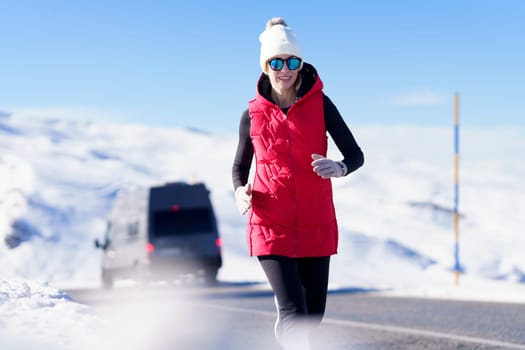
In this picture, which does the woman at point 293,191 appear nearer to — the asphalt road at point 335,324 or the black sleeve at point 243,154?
the black sleeve at point 243,154

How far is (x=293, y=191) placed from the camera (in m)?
4.98

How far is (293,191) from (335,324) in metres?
5.24

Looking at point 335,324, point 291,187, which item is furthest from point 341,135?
point 335,324

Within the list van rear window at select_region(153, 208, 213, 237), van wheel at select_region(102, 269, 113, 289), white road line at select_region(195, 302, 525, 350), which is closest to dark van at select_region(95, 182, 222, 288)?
van rear window at select_region(153, 208, 213, 237)

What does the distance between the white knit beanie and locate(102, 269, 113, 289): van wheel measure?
16087mm

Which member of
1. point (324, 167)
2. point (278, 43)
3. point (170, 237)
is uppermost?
point (278, 43)

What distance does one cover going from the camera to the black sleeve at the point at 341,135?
512 cm

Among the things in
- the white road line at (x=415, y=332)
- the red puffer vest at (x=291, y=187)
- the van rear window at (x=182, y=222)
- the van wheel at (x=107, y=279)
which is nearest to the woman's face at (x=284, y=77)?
the red puffer vest at (x=291, y=187)

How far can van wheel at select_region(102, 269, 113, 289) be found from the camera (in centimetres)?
2094

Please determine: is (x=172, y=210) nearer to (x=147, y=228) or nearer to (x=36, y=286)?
(x=147, y=228)

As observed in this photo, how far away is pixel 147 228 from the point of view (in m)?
20.1

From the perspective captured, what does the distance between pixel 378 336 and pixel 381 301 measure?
5101 millimetres

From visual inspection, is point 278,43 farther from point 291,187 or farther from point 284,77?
point 291,187

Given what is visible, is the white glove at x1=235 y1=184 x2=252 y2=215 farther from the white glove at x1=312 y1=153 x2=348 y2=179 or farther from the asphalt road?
the asphalt road
